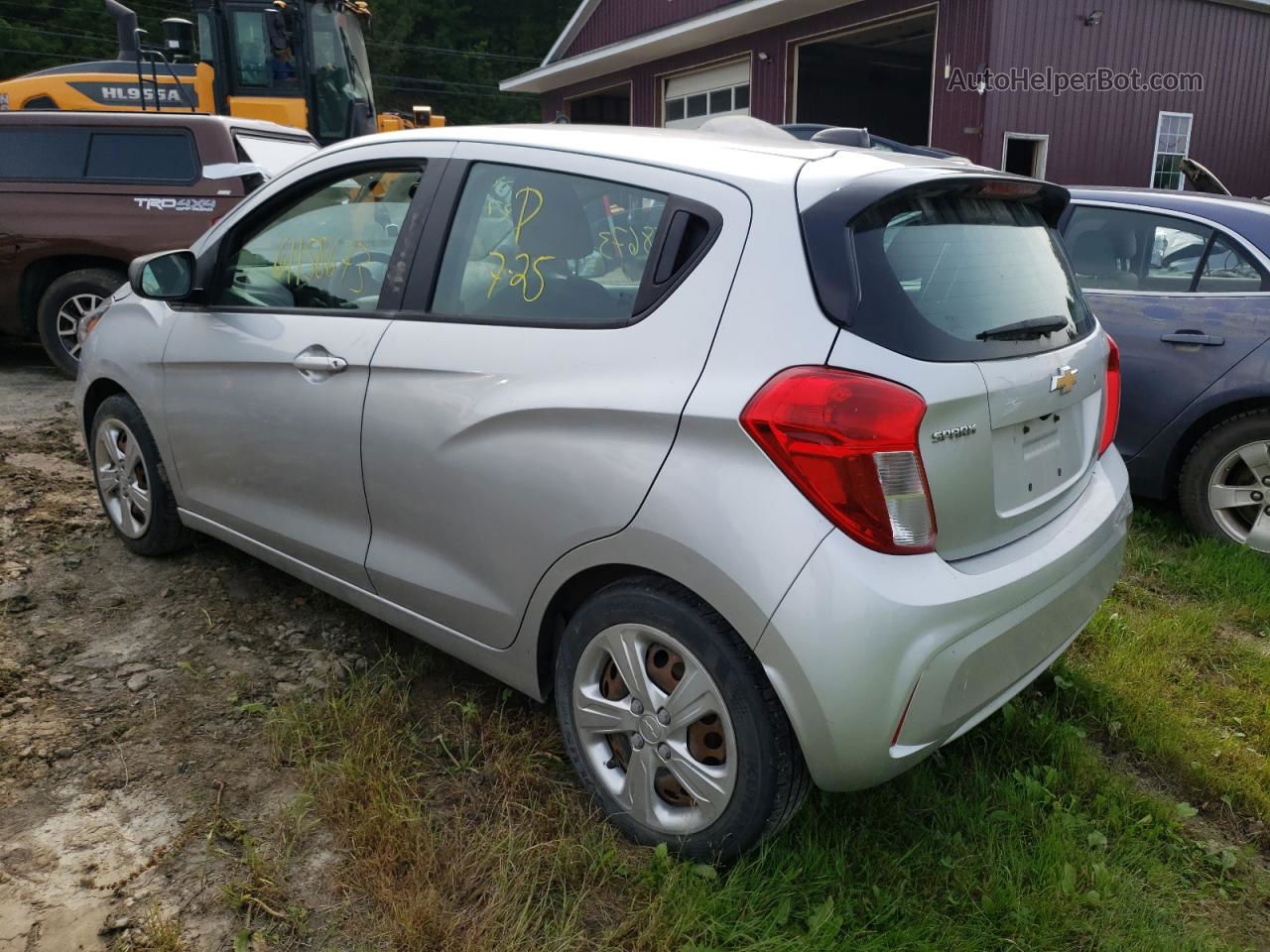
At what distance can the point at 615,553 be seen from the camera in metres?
2.19

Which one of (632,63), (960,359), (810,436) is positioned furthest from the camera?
(632,63)

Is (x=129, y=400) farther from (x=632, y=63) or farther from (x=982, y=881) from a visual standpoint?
(x=632, y=63)

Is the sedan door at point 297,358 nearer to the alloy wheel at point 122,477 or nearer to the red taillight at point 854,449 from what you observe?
the alloy wheel at point 122,477

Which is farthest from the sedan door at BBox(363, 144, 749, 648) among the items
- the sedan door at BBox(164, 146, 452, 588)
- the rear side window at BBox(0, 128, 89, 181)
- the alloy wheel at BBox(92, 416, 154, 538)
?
the rear side window at BBox(0, 128, 89, 181)

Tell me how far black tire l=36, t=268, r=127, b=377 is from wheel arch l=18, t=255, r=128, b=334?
63 mm

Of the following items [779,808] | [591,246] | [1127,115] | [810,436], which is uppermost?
[1127,115]

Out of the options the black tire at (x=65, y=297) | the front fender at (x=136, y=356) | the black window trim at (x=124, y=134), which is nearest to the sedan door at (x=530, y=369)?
the front fender at (x=136, y=356)

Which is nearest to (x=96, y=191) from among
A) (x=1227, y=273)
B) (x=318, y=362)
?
(x=318, y=362)

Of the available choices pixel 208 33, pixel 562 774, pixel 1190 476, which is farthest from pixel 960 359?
pixel 208 33

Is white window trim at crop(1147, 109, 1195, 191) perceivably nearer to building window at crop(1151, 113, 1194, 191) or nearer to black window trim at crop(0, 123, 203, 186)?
building window at crop(1151, 113, 1194, 191)

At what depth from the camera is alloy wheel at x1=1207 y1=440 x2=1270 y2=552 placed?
4203 millimetres

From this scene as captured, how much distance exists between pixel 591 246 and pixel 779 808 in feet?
4.52

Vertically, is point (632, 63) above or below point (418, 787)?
above

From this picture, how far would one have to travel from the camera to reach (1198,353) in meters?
4.28
